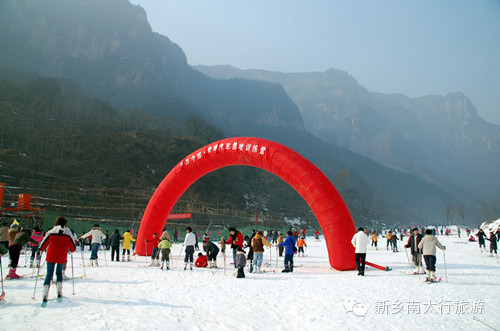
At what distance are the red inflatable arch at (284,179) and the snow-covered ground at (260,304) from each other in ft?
5.04

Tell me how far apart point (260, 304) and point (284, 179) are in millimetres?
6830

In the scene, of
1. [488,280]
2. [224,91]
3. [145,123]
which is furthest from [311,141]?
[488,280]

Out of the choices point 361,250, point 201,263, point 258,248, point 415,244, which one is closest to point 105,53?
point 201,263

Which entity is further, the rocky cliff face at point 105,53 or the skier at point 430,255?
the rocky cliff face at point 105,53

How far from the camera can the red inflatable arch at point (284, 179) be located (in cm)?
1002

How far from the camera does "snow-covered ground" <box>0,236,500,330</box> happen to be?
459 cm

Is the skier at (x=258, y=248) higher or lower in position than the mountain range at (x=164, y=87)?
lower

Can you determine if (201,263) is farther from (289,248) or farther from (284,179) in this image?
(284,179)

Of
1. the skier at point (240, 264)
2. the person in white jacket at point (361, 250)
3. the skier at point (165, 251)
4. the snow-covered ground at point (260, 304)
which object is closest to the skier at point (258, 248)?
the skier at point (240, 264)

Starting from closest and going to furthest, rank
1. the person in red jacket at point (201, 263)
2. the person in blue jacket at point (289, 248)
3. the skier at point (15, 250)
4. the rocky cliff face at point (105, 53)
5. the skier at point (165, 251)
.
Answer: the skier at point (15, 250) < the person in blue jacket at point (289, 248) < the skier at point (165, 251) < the person in red jacket at point (201, 263) < the rocky cliff face at point (105, 53)

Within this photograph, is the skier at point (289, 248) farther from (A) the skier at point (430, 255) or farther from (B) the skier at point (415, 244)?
(A) the skier at point (430, 255)

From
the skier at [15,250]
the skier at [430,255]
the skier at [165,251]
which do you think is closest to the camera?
the skier at [15,250]

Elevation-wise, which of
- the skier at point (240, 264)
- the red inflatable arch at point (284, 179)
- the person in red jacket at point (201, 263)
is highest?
the red inflatable arch at point (284, 179)

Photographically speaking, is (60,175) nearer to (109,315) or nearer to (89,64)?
(109,315)
